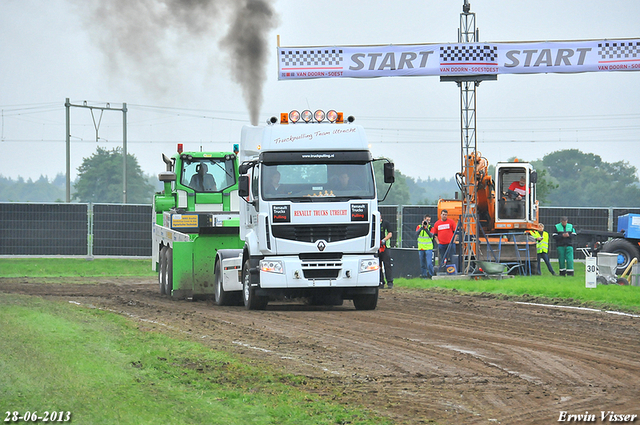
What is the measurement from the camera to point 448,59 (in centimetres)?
2472

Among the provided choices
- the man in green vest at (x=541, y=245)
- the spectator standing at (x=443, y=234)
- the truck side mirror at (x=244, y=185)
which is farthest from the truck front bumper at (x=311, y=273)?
the man in green vest at (x=541, y=245)

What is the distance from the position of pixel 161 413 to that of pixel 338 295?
9.78 meters

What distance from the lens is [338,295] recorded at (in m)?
17.0

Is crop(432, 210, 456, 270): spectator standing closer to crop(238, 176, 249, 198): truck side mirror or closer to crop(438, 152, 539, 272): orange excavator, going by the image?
crop(438, 152, 539, 272): orange excavator

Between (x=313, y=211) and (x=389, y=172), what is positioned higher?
(x=389, y=172)

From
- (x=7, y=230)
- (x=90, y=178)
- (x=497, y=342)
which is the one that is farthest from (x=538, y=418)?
(x=90, y=178)

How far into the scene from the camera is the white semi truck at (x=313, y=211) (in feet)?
51.6

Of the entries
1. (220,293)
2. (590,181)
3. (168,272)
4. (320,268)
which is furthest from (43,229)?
(590,181)

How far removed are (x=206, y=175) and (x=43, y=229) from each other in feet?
46.6

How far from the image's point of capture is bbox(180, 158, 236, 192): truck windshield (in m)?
22.5

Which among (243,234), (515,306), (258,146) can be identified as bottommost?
(515,306)

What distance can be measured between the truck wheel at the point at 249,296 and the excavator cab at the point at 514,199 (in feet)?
46.6

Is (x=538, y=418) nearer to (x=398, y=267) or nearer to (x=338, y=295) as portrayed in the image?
(x=338, y=295)

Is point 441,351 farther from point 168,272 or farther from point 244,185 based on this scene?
point 168,272
